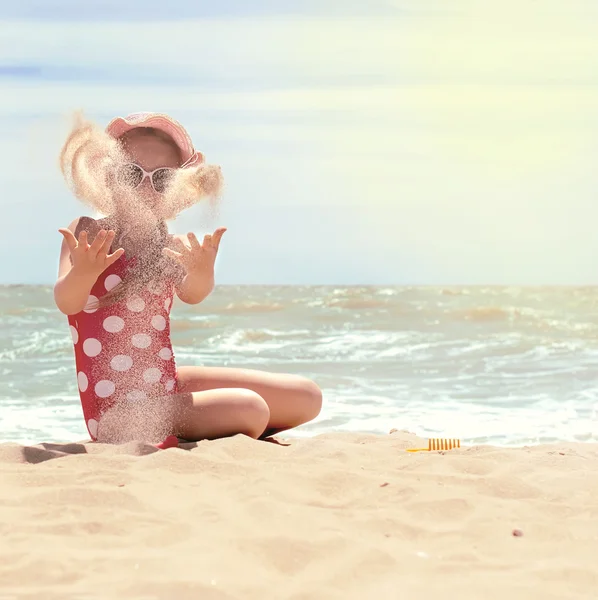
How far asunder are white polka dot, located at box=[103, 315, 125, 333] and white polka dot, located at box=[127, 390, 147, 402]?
287mm

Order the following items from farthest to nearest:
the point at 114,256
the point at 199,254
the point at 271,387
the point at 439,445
A: the point at 271,387 → the point at 439,445 → the point at 199,254 → the point at 114,256

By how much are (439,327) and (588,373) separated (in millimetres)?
9080

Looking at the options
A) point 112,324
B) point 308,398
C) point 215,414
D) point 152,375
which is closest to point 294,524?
point 215,414

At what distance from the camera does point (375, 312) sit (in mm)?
20953

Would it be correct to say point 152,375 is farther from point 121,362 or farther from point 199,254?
point 199,254

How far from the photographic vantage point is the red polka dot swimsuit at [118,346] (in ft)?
12.8

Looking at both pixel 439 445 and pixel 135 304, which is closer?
pixel 135 304

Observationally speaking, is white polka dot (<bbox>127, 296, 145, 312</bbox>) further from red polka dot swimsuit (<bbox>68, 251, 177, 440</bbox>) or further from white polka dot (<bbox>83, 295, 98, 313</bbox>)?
white polka dot (<bbox>83, 295, 98, 313</bbox>)

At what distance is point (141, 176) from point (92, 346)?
2.63 feet

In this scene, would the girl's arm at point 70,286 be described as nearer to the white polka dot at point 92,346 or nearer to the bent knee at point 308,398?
the white polka dot at point 92,346

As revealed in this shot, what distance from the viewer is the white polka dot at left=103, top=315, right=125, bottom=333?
3914 millimetres

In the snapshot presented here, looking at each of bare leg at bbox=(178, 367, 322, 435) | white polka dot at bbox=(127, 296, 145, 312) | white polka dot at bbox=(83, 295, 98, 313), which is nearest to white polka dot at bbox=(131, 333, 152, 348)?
white polka dot at bbox=(127, 296, 145, 312)

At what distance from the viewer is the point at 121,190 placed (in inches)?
153

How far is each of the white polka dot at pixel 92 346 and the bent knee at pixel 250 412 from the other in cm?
64
